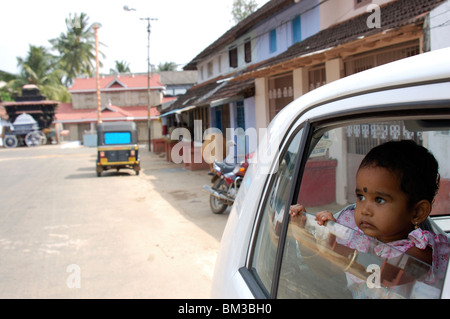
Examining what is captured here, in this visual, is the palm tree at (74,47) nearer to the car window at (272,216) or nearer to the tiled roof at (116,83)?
the tiled roof at (116,83)

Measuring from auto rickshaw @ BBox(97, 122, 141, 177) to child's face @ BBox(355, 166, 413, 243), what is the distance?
15564mm

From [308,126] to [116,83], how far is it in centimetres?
5316

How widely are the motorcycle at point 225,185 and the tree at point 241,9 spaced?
28196mm

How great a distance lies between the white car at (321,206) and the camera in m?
0.90

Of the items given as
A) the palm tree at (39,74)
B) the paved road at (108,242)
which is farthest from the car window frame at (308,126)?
the palm tree at (39,74)

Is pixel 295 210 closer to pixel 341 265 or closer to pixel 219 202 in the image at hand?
pixel 341 265

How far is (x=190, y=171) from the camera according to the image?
16859mm

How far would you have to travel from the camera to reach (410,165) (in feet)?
4.22

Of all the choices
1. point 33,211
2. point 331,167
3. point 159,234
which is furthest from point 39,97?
point 331,167

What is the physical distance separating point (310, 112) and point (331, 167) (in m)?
0.83

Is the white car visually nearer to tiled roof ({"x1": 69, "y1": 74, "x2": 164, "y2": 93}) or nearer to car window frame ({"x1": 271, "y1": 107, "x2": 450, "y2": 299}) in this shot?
car window frame ({"x1": 271, "y1": 107, "x2": 450, "y2": 299})

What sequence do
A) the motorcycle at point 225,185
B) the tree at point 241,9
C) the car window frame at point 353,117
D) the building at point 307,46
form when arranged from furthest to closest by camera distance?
the tree at point 241,9 < the motorcycle at point 225,185 < the building at point 307,46 < the car window frame at point 353,117

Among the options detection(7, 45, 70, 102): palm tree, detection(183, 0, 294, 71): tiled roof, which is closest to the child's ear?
detection(183, 0, 294, 71): tiled roof

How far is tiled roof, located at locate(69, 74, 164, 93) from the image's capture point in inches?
2007
